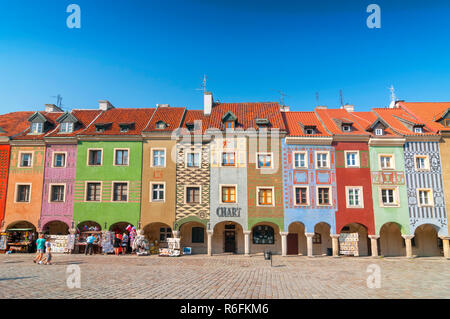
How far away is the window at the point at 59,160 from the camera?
28.8 m

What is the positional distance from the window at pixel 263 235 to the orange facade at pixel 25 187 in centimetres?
1835

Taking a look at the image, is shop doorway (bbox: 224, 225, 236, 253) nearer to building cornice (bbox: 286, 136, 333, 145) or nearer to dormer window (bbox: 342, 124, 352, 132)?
building cornice (bbox: 286, 136, 333, 145)

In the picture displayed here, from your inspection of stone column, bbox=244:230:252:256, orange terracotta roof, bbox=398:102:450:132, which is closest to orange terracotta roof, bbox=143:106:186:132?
stone column, bbox=244:230:252:256

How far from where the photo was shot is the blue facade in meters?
27.1

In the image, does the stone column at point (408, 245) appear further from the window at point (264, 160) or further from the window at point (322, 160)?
the window at point (264, 160)

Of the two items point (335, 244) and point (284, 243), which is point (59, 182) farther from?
point (335, 244)

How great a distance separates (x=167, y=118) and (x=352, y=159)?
55.3ft

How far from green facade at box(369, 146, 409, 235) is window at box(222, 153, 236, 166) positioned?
11.6 meters

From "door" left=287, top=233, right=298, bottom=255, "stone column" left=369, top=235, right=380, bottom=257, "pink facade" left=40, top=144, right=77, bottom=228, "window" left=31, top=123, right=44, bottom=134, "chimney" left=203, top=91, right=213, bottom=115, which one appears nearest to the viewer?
"stone column" left=369, top=235, right=380, bottom=257

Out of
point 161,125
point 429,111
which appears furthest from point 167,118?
point 429,111
